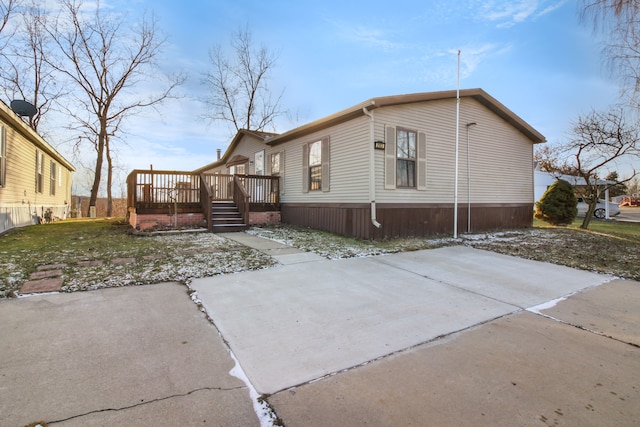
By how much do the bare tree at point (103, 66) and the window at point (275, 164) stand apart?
12.7 meters

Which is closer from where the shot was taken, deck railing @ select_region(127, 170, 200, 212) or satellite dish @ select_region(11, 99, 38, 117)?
deck railing @ select_region(127, 170, 200, 212)

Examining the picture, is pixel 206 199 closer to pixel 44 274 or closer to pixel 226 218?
pixel 226 218

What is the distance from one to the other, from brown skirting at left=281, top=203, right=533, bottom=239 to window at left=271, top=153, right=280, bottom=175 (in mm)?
1602

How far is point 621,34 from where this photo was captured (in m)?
6.16

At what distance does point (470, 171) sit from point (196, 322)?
929 centimetres

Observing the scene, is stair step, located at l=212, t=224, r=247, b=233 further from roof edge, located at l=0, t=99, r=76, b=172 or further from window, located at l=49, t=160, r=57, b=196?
window, located at l=49, t=160, r=57, b=196

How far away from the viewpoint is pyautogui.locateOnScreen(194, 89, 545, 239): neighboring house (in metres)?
7.94

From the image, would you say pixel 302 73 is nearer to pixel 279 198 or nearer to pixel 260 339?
pixel 279 198

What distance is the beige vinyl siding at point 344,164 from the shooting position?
795 centimetres

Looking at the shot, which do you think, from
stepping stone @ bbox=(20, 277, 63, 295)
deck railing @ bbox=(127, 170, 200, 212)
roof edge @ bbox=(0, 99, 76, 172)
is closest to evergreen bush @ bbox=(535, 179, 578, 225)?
deck railing @ bbox=(127, 170, 200, 212)

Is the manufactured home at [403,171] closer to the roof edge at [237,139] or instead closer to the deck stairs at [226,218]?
the deck stairs at [226,218]

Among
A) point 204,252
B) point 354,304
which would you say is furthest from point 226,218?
point 354,304

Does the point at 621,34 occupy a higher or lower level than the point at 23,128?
higher

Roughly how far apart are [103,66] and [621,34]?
2356 centimetres
